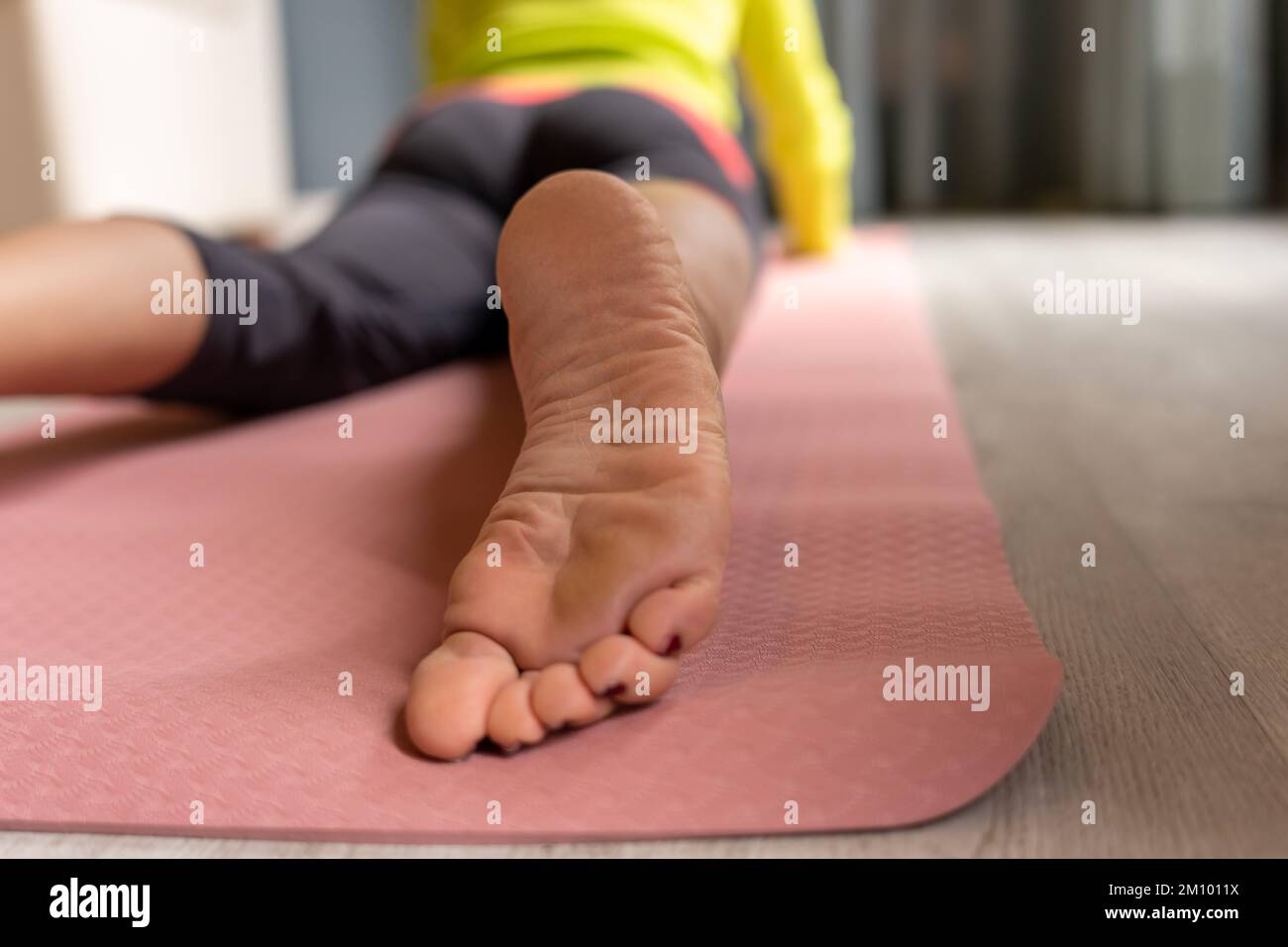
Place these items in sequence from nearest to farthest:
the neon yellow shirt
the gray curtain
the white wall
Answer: the neon yellow shirt
the white wall
the gray curtain

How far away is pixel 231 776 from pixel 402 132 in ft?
3.03

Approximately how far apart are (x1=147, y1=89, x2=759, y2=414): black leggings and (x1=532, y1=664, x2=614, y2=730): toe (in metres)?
0.51

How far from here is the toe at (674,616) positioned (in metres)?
0.51

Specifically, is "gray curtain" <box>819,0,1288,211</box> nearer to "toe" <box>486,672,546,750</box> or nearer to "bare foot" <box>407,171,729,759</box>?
"bare foot" <box>407,171,729,759</box>

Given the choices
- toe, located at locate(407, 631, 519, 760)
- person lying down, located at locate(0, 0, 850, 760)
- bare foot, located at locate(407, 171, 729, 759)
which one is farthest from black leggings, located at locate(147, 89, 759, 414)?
toe, located at locate(407, 631, 519, 760)

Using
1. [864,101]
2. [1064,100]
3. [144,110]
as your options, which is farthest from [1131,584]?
[1064,100]

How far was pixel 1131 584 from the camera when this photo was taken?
2.26 feet

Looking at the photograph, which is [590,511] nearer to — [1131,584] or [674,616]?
[674,616]

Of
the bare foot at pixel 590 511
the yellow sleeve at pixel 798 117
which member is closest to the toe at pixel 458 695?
the bare foot at pixel 590 511

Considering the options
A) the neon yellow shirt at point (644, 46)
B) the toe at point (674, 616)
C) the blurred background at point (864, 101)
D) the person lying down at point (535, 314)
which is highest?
Answer: the blurred background at point (864, 101)

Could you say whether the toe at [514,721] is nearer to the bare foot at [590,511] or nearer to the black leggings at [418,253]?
the bare foot at [590,511]

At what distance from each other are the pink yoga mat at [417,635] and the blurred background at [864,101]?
106cm

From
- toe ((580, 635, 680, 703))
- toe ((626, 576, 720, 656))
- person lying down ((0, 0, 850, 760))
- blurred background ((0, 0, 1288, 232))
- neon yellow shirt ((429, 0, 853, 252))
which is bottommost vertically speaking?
toe ((580, 635, 680, 703))

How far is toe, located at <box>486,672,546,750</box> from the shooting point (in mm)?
499
